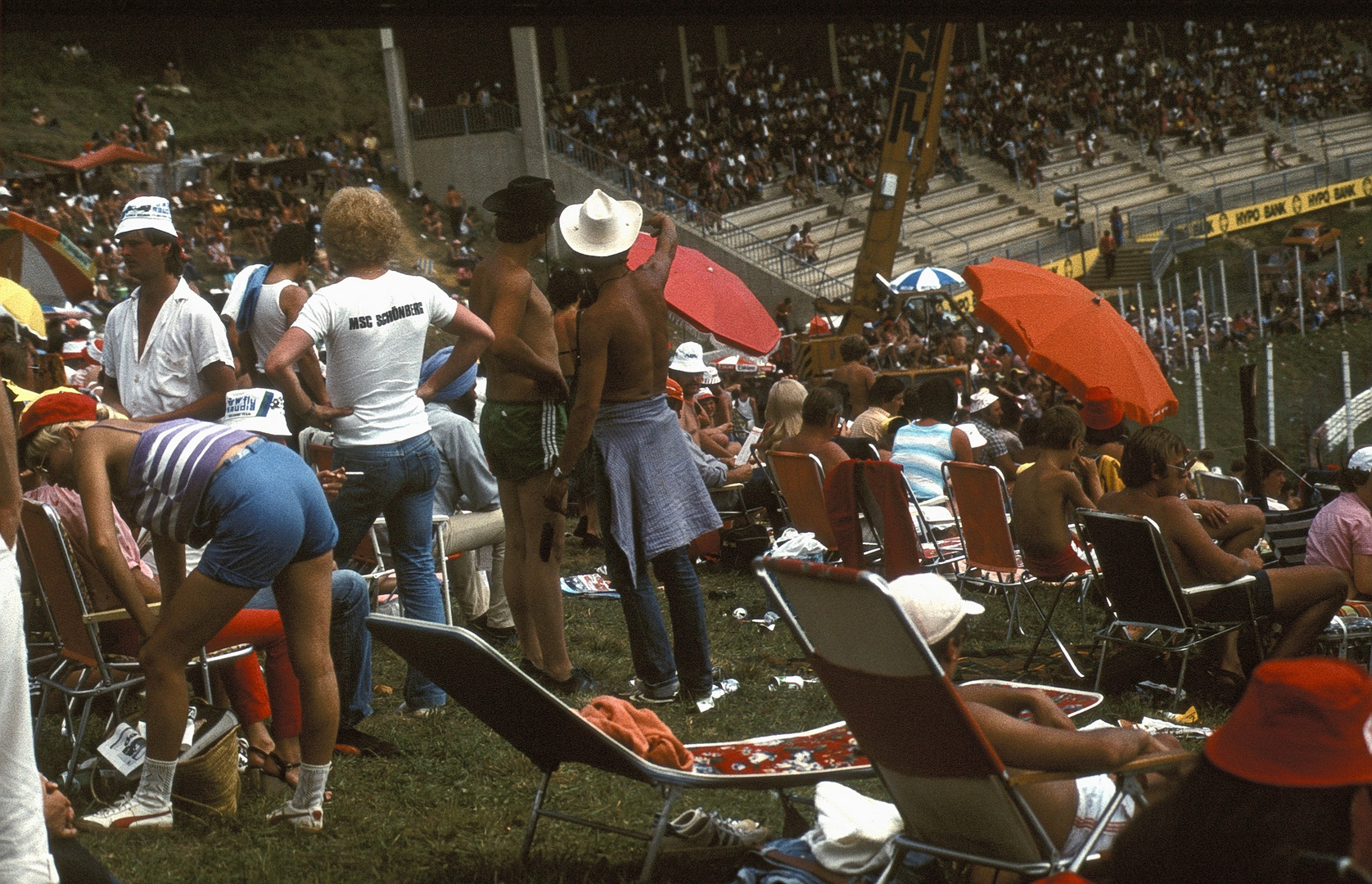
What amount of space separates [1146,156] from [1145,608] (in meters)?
34.7

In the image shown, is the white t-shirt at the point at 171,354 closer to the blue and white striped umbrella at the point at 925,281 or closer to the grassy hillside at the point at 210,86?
the blue and white striped umbrella at the point at 925,281

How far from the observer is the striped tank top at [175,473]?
131 inches

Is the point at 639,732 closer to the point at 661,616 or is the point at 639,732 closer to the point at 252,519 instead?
the point at 252,519

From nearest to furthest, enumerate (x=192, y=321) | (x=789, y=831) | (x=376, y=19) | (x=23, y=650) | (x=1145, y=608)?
(x=376, y=19) < (x=23, y=650) < (x=789, y=831) < (x=192, y=321) < (x=1145, y=608)

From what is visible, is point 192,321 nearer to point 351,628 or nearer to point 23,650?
point 351,628

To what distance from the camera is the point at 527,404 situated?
486cm

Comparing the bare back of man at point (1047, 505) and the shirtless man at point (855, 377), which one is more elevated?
the bare back of man at point (1047, 505)

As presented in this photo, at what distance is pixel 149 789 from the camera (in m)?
3.53

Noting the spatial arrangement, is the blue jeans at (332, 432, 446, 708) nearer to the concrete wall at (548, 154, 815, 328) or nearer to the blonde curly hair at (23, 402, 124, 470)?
the blonde curly hair at (23, 402, 124, 470)

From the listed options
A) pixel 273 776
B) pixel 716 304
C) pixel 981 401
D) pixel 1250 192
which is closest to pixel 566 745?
pixel 273 776

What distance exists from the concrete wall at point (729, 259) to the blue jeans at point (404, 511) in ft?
71.6

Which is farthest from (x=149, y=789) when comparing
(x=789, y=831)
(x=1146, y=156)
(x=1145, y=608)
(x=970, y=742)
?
(x=1146, y=156)

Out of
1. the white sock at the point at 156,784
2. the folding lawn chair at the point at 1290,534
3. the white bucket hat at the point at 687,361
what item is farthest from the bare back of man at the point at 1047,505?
the white bucket hat at the point at 687,361

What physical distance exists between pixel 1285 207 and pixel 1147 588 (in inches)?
1351
